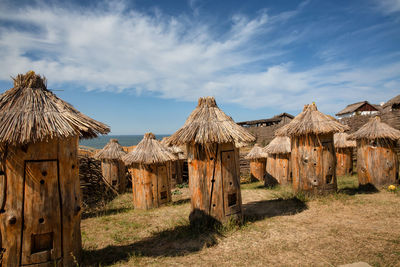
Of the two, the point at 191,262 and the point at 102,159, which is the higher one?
the point at 102,159

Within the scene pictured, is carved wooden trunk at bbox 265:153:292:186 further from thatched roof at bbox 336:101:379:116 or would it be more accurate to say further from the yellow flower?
thatched roof at bbox 336:101:379:116

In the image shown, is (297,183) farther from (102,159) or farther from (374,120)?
(102,159)

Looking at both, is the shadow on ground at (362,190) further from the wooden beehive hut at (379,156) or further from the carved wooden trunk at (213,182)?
the carved wooden trunk at (213,182)

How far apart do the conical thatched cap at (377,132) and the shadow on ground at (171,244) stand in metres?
4.70

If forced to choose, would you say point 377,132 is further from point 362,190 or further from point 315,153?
point 315,153

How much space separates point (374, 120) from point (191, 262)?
903cm

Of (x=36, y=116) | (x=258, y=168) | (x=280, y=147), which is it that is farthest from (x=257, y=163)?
(x=36, y=116)

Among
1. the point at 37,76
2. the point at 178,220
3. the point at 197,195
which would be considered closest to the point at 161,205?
the point at 178,220

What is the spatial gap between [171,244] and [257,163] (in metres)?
9.59

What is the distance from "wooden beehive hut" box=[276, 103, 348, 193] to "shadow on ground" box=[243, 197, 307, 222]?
0.76 metres

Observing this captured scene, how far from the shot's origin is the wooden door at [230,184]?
19.2 ft

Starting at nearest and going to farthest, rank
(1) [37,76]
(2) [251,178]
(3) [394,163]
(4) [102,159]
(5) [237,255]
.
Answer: (1) [37,76] → (5) [237,255] → (3) [394,163] → (4) [102,159] → (2) [251,178]

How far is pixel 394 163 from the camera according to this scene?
8883 mm

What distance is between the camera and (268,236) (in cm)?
530
